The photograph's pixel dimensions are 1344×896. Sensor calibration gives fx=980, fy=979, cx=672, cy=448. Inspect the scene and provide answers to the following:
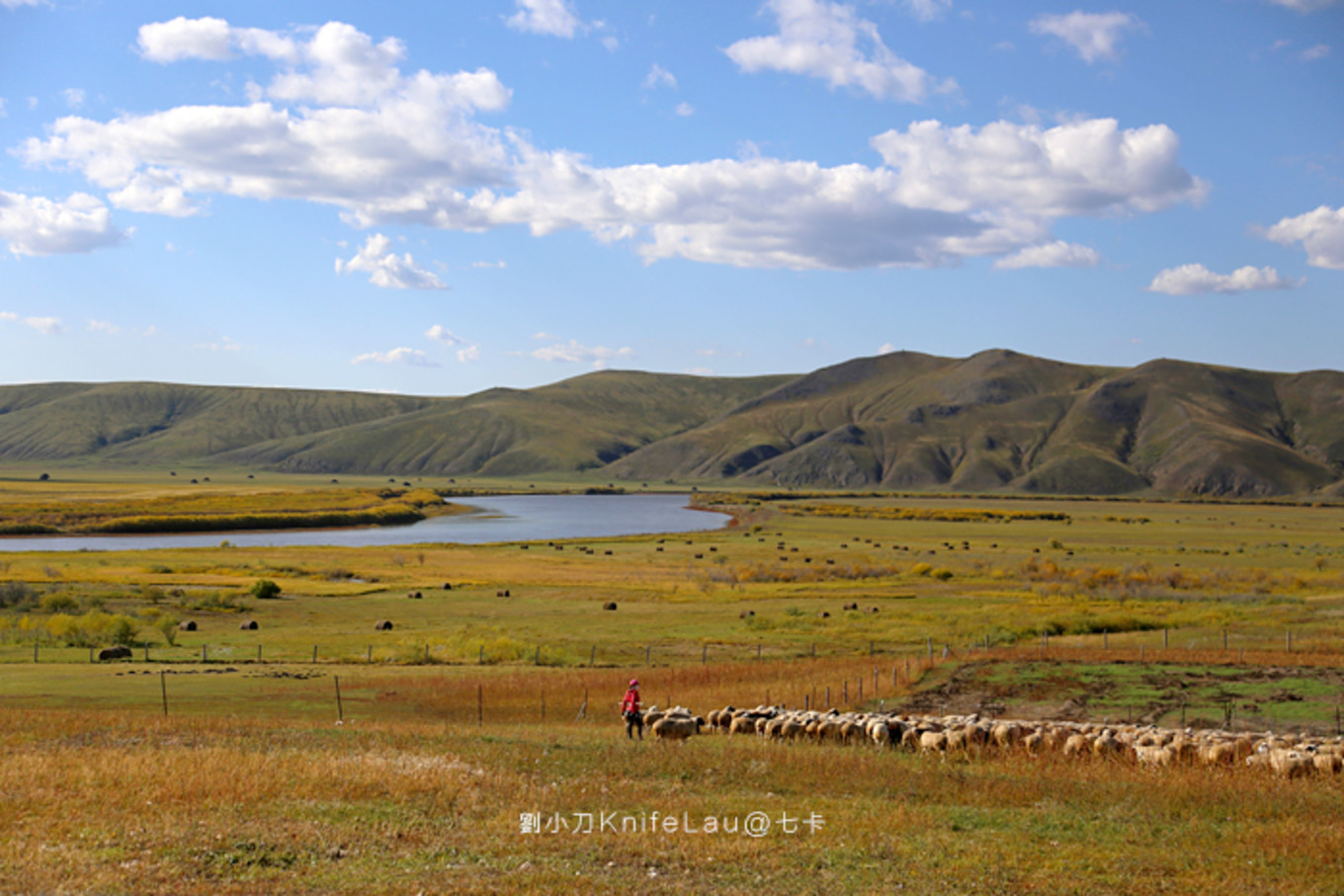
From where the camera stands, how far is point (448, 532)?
13188 centimetres

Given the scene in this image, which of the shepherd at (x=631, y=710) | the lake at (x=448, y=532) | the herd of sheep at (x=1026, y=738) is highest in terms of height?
the shepherd at (x=631, y=710)

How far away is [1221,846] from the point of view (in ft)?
41.2

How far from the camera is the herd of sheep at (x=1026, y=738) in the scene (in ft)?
59.6

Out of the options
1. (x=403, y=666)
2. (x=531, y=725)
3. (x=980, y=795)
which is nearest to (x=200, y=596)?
(x=403, y=666)

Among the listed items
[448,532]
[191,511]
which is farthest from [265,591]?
[191,511]

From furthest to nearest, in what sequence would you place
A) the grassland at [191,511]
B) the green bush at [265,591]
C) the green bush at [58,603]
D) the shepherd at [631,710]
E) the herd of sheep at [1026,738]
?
the grassland at [191,511]
the green bush at [265,591]
the green bush at [58,603]
the shepherd at [631,710]
the herd of sheep at [1026,738]

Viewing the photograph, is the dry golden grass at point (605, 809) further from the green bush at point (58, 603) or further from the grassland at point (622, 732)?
the green bush at point (58, 603)

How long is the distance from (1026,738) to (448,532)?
117759mm

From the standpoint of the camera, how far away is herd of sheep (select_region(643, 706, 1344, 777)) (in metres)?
18.2

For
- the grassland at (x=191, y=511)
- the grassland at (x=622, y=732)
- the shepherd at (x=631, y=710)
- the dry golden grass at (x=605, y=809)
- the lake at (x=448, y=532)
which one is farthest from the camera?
the grassland at (x=191, y=511)

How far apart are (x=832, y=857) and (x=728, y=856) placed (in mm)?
1263

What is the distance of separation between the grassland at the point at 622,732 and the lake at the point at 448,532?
3861 cm

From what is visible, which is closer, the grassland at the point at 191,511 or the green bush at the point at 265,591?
the green bush at the point at 265,591

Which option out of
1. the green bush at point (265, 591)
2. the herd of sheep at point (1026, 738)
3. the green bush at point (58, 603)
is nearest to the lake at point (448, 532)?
the green bush at point (265, 591)
